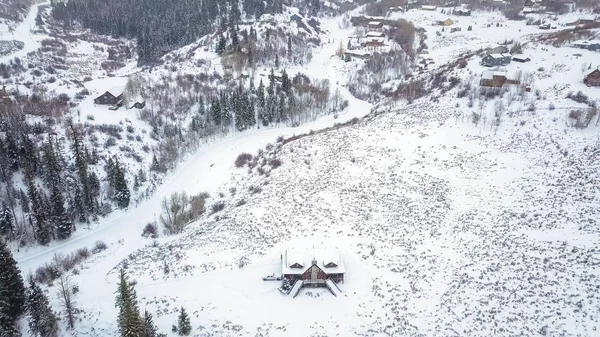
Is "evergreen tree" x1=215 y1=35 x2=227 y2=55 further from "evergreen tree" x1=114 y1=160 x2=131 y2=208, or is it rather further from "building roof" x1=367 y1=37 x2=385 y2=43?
"evergreen tree" x1=114 y1=160 x2=131 y2=208

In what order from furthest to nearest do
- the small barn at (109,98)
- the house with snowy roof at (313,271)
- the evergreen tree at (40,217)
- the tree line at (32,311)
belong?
the small barn at (109,98) < the evergreen tree at (40,217) < the house with snowy roof at (313,271) < the tree line at (32,311)

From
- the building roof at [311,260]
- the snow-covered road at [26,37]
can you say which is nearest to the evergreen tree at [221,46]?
the snow-covered road at [26,37]

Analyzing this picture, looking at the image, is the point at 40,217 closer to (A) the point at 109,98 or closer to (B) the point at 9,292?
(B) the point at 9,292

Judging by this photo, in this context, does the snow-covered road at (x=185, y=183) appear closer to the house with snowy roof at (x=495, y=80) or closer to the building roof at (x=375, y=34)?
the house with snowy roof at (x=495, y=80)

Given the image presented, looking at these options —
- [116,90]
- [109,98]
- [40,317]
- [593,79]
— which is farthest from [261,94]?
[40,317]

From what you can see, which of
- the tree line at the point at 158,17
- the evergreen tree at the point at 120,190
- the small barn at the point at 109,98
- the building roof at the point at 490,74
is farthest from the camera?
the tree line at the point at 158,17

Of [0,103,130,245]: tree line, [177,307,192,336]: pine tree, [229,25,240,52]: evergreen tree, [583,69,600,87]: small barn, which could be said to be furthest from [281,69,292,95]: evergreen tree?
[177,307,192,336]: pine tree

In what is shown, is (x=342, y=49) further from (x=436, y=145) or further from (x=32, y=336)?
(x=32, y=336)
